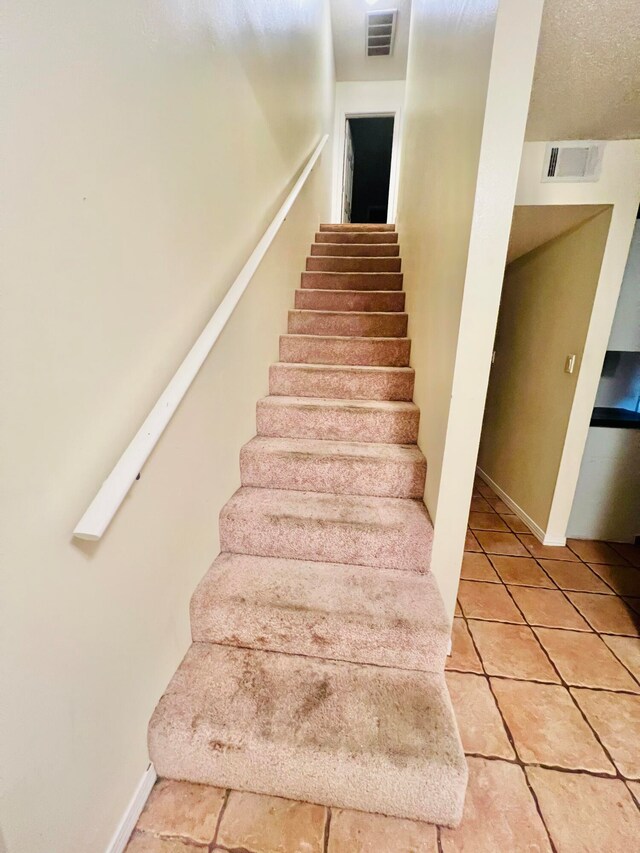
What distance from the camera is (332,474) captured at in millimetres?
1562

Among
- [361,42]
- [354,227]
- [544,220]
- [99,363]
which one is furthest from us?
[361,42]

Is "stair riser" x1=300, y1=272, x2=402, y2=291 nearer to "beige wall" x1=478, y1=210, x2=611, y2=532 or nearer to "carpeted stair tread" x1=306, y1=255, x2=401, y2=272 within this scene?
"carpeted stair tread" x1=306, y1=255, x2=401, y2=272

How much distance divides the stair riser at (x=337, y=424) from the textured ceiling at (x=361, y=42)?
429 centimetres

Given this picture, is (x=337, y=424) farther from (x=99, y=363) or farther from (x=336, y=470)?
(x=99, y=363)

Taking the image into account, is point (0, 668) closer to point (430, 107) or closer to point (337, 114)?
point (430, 107)

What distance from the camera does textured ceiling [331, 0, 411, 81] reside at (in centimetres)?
339

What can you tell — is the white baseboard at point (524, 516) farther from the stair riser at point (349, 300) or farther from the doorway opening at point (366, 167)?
the doorway opening at point (366, 167)

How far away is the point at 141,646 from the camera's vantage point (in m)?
0.89

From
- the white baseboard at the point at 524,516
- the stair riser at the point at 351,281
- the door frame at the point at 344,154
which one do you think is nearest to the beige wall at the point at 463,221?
the stair riser at the point at 351,281

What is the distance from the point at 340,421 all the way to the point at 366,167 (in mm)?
7272

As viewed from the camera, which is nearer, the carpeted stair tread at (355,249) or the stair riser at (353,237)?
the carpeted stair tread at (355,249)

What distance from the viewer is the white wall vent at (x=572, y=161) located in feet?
5.48

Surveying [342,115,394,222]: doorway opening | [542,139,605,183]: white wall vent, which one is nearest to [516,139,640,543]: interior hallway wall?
[542,139,605,183]: white wall vent

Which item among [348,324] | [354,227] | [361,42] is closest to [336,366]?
[348,324]
